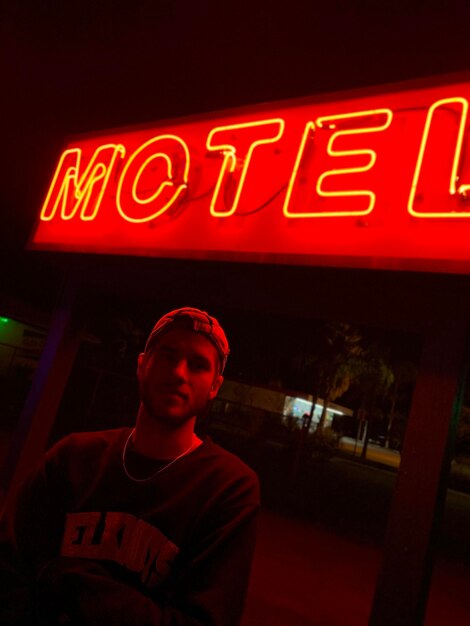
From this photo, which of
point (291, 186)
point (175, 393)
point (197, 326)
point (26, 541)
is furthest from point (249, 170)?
point (26, 541)

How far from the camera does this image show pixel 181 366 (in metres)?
1.85

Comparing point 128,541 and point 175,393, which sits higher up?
point 175,393

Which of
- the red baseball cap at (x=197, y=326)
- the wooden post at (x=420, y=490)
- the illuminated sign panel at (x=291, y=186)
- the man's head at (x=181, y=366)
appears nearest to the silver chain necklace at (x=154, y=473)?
the man's head at (x=181, y=366)

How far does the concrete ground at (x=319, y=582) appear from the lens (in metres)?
4.37

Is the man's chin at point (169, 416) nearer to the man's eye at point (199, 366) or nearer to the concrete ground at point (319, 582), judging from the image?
the man's eye at point (199, 366)

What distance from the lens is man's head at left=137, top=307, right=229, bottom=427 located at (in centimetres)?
180

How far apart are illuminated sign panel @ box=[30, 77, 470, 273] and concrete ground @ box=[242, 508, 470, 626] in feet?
10.8

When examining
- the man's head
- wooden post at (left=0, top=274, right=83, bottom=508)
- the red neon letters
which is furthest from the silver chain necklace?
wooden post at (left=0, top=274, right=83, bottom=508)

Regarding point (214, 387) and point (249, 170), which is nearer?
point (214, 387)

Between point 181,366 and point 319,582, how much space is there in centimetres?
460

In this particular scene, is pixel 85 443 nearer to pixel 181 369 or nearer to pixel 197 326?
pixel 181 369

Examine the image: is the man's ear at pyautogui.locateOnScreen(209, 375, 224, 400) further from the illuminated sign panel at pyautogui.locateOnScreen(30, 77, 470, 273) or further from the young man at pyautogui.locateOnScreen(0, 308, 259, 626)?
the illuminated sign panel at pyautogui.locateOnScreen(30, 77, 470, 273)

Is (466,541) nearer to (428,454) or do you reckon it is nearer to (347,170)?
(428,454)

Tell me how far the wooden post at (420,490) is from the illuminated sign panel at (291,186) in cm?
57
